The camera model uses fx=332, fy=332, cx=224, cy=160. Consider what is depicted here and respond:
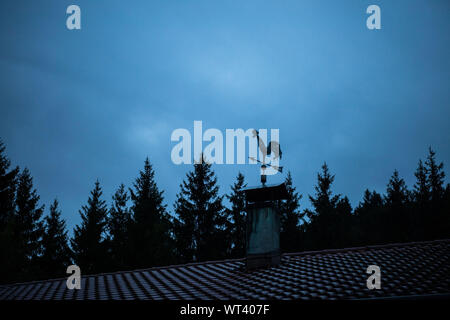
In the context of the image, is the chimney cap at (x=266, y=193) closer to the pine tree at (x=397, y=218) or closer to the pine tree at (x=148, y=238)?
the pine tree at (x=148, y=238)

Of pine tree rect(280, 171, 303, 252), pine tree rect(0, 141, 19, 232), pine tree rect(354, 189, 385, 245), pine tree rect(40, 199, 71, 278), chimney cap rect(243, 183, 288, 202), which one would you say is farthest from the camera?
pine tree rect(354, 189, 385, 245)

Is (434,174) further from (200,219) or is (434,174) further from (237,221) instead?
(200,219)

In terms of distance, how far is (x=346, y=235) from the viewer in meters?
32.4

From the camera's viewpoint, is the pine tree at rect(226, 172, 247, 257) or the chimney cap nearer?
the chimney cap

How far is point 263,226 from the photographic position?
340 inches

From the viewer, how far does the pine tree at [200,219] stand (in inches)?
1219

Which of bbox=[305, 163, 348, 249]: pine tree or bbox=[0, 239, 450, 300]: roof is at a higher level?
bbox=[305, 163, 348, 249]: pine tree

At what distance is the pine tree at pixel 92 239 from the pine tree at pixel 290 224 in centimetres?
1658

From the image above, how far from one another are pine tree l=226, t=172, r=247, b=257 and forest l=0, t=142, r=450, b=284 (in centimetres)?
10

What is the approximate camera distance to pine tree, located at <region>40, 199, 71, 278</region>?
94.8 feet

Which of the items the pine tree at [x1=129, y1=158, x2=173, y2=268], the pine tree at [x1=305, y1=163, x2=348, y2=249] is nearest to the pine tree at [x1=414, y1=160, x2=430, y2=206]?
the pine tree at [x1=305, y1=163, x2=348, y2=249]

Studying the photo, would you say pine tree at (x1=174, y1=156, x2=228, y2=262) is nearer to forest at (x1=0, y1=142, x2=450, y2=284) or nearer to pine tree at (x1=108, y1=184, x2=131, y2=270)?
forest at (x1=0, y1=142, x2=450, y2=284)

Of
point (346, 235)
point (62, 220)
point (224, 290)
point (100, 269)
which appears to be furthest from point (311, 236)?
point (224, 290)
